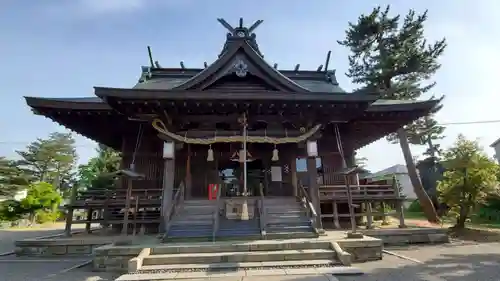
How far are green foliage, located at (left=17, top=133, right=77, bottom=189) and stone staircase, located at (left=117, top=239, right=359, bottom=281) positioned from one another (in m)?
46.8

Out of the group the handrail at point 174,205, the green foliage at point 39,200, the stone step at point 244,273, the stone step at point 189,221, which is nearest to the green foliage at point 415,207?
the stone step at point 189,221

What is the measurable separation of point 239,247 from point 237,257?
382mm

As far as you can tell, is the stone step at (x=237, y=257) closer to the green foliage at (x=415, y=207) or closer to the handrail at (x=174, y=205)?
the handrail at (x=174, y=205)

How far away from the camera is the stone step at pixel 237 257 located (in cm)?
711

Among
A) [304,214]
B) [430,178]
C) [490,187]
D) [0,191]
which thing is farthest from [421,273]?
[0,191]

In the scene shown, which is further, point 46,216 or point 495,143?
point 495,143

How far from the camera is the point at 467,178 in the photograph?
38.8 ft

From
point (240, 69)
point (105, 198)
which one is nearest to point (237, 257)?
point (105, 198)

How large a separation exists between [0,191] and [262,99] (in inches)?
1357

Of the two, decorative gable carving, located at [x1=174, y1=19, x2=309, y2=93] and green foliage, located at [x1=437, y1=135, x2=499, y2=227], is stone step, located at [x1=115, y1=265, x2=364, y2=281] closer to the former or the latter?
decorative gable carving, located at [x1=174, y1=19, x2=309, y2=93]

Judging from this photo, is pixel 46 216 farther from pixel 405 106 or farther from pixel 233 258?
pixel 405 106

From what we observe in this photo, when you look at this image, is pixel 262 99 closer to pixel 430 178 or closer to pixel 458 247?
pixel 458 247

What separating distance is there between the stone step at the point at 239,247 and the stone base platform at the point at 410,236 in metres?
3.16

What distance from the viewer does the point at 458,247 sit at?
9383 mm
